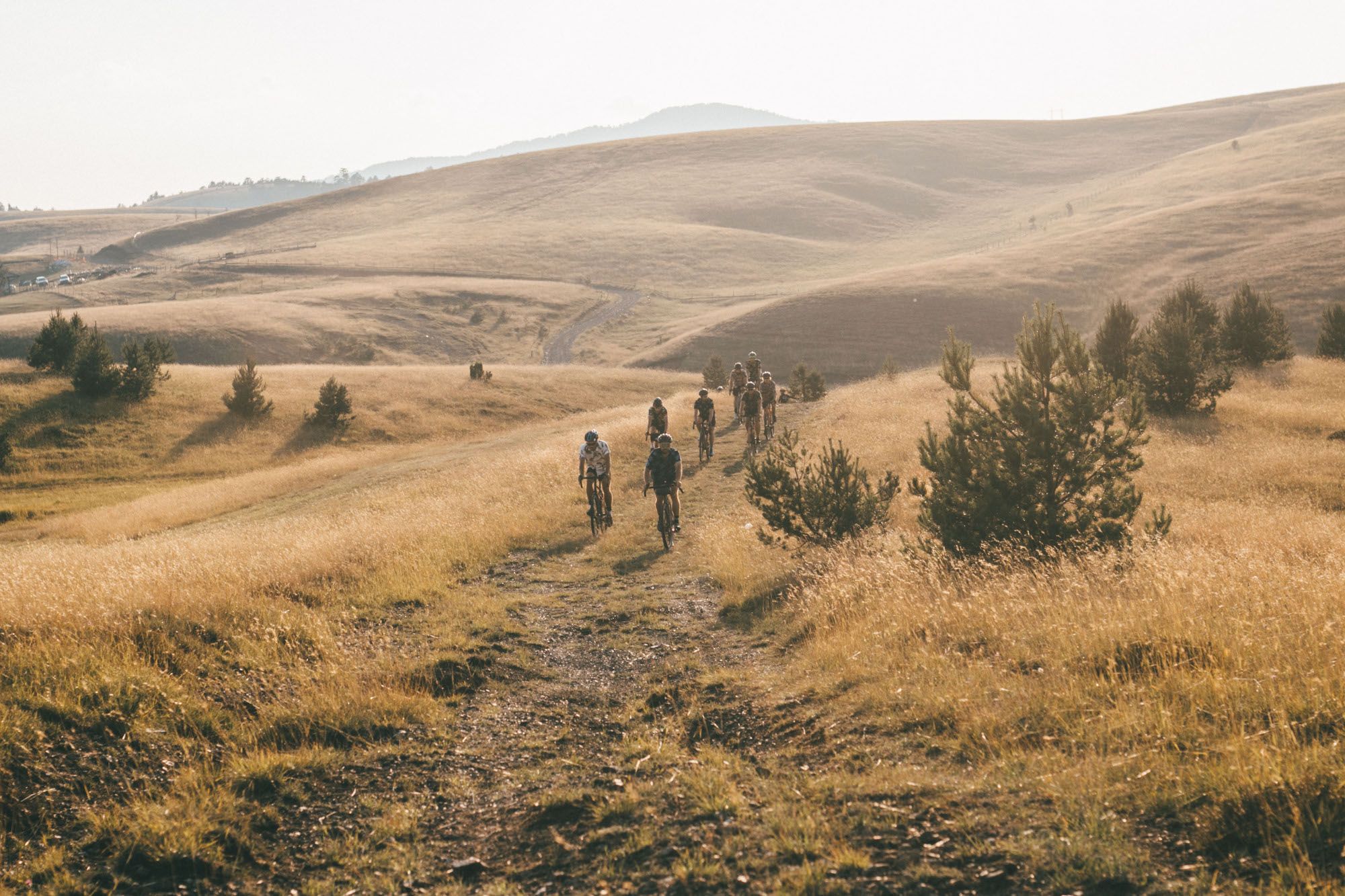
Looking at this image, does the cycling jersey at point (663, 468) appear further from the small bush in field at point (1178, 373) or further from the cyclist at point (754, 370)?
the small bush in field at point (1178, 373)

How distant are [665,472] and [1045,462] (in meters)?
7.08

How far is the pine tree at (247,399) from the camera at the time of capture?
41.1m

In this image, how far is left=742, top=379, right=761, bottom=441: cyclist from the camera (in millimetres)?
23641

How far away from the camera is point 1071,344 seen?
31.6 ft

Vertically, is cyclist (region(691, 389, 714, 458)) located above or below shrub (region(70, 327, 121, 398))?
below

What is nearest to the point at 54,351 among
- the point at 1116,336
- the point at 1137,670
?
the point at 1116,336

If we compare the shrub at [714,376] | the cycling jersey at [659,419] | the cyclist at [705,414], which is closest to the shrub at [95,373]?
the shrub at [714,376]

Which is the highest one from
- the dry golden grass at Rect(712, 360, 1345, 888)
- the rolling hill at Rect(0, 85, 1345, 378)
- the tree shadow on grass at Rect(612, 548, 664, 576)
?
the rolling hill at Rect(0, 85, 1345, 378)

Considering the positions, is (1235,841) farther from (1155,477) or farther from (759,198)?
(759,198)

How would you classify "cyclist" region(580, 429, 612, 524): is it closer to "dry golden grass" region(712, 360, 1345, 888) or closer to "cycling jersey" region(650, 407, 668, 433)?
"cycling jersey" region(650, 407, 668, 433)

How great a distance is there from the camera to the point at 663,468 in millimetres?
15047

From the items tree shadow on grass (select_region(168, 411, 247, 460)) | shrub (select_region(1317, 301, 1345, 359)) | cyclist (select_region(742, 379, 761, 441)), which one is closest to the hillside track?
tree shadow on grass (select_region(168, 411, 247, 460))

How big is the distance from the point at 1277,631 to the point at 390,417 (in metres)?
43.0

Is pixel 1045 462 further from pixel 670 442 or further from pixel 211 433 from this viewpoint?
pixel 211 433
